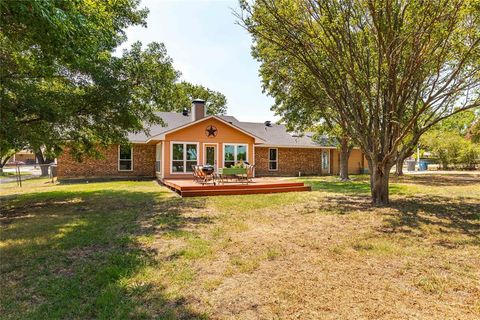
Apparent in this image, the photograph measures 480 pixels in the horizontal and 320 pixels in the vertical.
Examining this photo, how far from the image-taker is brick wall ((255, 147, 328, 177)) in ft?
81.3

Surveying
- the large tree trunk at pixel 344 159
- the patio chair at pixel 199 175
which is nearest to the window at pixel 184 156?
the patio chair at pixel 199 175

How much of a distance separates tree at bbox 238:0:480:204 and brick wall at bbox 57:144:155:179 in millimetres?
14737

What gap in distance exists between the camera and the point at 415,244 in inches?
228

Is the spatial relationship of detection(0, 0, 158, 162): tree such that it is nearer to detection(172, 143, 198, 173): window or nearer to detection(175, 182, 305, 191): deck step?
detection(175, 182, 305, 191): deck step

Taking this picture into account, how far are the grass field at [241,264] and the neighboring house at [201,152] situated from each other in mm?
10082

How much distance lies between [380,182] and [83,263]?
863cm

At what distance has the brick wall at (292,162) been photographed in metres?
24.8

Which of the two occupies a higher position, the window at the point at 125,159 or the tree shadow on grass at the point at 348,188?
the window at the point at 125,159

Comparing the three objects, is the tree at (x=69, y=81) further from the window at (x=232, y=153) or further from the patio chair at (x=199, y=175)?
the window at (x=232, y=153)

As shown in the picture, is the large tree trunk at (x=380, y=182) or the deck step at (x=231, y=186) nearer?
→ the large tree trunk at (x=380, y=182)

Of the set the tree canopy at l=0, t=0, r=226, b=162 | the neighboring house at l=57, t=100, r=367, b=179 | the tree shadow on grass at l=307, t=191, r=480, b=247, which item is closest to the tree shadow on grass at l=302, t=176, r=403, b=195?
the tree shadow on grass at l=307, t=191, r=480, b=247

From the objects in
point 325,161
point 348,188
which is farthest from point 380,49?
point 325,161

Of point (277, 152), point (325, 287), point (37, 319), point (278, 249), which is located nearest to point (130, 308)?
point (37, 319)

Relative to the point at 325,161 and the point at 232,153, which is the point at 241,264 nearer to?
the point at 232,153
